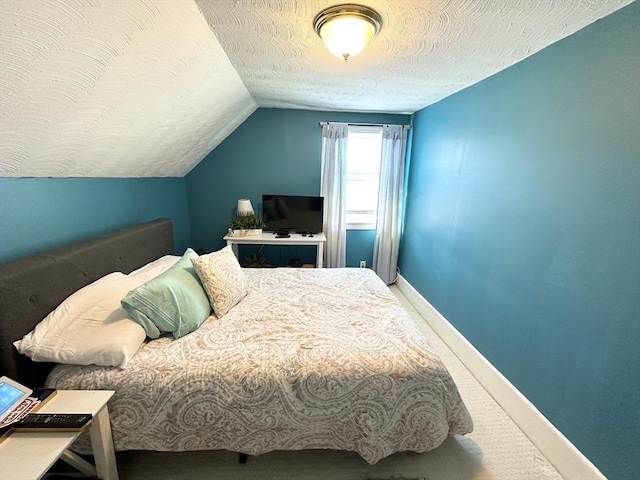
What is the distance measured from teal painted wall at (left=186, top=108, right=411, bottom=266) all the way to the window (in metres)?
0.20

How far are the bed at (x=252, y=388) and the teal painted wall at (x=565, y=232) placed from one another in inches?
24.6

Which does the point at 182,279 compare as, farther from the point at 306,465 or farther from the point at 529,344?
the point at 529,344

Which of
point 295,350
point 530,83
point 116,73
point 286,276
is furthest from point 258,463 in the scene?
point 530,83

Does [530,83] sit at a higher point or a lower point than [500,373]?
higher

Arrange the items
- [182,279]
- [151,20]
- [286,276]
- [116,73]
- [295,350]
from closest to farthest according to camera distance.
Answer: [151,20] < [116,73] < [295,350] < [182,279] < [286,276]

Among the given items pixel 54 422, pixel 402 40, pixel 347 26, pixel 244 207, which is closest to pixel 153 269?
pixel 54 422

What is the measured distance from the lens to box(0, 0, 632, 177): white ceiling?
1005 mm

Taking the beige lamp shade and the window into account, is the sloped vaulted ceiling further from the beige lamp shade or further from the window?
the window

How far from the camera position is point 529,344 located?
5.63 ft

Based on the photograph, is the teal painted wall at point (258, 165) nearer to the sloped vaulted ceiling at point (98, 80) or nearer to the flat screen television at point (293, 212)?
the flat screen television at point (293, 212)

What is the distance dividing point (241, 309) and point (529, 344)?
185 cm

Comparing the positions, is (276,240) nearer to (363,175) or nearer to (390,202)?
(363,175)

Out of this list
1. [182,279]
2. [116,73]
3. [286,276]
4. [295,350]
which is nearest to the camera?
[116,73]

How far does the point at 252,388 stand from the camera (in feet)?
4.23
